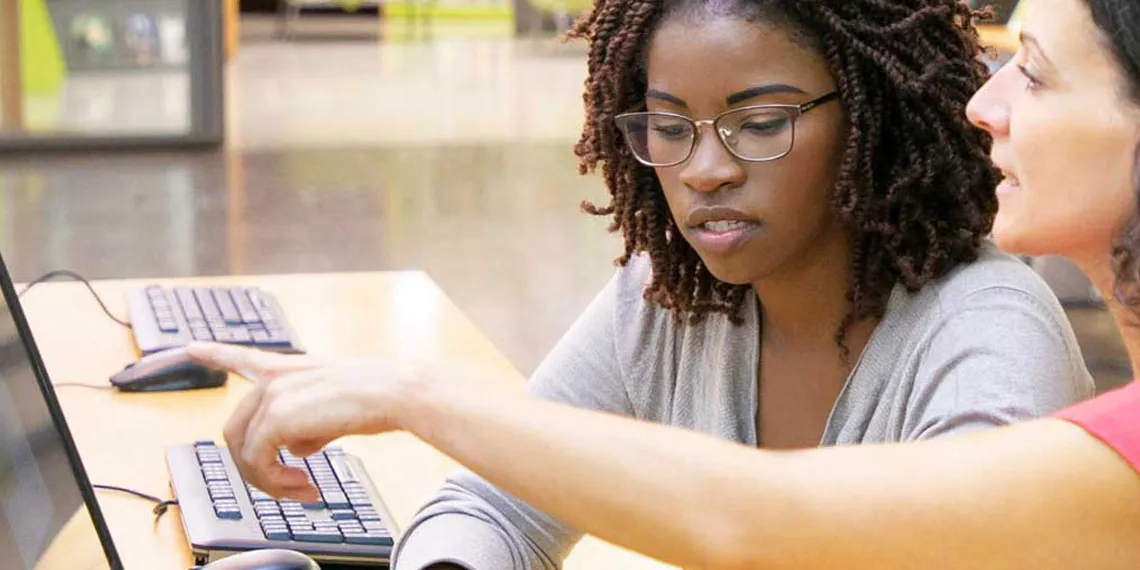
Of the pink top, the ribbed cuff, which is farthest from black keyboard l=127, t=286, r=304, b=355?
the pink top

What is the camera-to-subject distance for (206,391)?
7.14 feet

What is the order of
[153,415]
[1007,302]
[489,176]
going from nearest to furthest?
1. [1007,302]
2. [153,415]
3. [489,176]

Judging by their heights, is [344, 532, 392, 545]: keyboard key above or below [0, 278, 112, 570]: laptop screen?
below

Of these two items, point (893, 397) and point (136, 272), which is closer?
point (893, 397)

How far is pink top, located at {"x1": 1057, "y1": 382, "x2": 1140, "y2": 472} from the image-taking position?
97cm

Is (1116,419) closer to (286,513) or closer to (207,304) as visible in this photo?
(286,513)

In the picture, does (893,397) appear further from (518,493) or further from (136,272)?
(136,272)

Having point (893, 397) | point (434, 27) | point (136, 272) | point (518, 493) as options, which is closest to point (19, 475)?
point (518, 493)

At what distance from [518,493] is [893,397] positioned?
1.83 ft

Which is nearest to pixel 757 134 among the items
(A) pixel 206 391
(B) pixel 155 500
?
(B) pixel 155 500

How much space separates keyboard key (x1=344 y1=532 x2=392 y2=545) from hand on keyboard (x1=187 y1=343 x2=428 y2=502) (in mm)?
387

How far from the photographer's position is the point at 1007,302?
1.40 meters

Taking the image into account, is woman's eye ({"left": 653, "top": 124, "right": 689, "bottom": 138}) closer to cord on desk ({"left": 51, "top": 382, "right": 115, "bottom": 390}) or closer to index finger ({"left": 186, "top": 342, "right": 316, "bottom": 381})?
index finger ({"left": 186, "top": 342, "right": 316, "bottom": 381})

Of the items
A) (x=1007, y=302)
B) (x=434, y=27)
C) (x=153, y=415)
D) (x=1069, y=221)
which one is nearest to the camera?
(x=1069, y=221)
